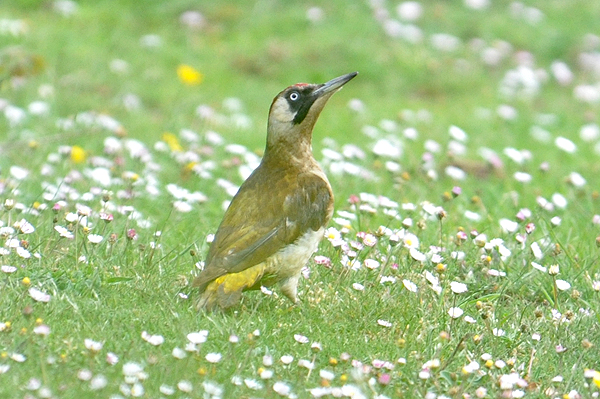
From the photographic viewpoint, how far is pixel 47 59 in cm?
1149

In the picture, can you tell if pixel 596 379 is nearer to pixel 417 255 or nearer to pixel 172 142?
pixel 417 255

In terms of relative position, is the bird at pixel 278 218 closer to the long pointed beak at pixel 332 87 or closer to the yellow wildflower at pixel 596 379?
the long pointed beak at pixel 332 87

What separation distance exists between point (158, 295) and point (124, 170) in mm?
2801

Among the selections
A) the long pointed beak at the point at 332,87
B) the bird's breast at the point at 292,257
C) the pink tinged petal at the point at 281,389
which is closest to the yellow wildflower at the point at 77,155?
the long pointed beak at the point at 332,87

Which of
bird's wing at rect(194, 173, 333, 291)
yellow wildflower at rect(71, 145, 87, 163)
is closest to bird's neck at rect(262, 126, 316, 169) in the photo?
bird's wing at rect(194, 173, 333, 291)

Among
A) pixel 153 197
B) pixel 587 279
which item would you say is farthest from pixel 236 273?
pixel 153 197

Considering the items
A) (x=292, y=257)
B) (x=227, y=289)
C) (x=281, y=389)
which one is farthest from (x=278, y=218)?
(x=281, y=389)

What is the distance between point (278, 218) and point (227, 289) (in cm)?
49

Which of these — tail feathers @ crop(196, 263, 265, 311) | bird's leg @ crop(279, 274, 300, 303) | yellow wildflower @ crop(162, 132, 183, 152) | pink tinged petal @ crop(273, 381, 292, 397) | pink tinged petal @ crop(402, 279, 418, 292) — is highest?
pink tinged petal @ crop(273, 381, 292, 397)

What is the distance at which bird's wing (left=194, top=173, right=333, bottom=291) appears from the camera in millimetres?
5230

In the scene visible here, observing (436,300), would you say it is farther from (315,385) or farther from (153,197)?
(153,197)

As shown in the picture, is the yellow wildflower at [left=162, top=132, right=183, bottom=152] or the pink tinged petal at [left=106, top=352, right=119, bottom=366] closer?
the pink tinged petal at [left=106, top=352, right=119, bottom=366]

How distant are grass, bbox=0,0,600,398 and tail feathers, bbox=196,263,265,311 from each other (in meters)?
0.10

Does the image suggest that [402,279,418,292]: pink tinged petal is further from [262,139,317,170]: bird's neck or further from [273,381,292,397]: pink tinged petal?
[273,381,292,397]: pink tinged petal
